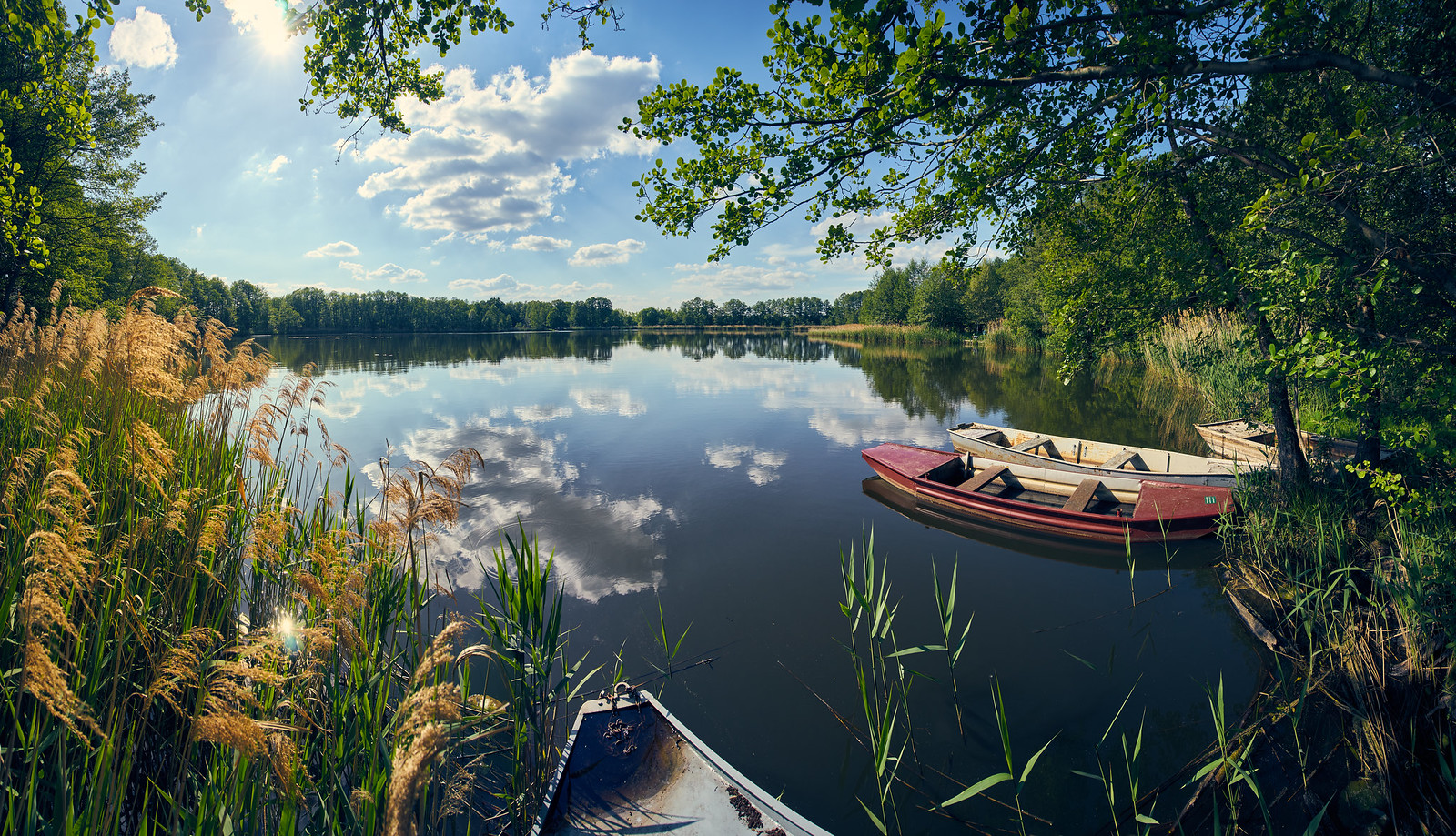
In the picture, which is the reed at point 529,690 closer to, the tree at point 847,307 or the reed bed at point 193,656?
the reed bed at point 193,656

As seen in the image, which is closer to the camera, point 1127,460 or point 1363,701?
point 1363,701

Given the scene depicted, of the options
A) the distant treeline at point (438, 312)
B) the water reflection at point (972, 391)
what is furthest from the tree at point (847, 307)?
the water reflection at point (972, 391)

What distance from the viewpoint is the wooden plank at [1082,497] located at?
959cm

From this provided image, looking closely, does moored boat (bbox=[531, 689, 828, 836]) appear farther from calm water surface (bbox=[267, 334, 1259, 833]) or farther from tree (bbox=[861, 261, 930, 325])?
tree (bbox=[861, 261, 930, 325])

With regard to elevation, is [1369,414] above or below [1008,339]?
below

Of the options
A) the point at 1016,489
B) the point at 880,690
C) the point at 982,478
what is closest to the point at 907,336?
the point at 1016,489

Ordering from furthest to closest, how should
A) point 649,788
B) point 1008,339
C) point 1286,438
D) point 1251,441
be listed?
1. point 1008,339
2. point 1251,441
3. point 1286,438
4. point 649,788

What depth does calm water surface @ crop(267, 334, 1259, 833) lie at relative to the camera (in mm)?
4938

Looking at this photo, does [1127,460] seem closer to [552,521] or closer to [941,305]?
[552,521]

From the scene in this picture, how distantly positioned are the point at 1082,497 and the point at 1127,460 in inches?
110

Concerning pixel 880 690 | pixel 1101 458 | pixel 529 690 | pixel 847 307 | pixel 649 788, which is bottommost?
pixel 880 690

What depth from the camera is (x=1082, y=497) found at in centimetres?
975

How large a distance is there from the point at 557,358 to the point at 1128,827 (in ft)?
154

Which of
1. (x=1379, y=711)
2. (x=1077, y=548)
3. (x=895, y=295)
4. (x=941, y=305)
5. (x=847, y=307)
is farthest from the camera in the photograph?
(x=847, y=307)
